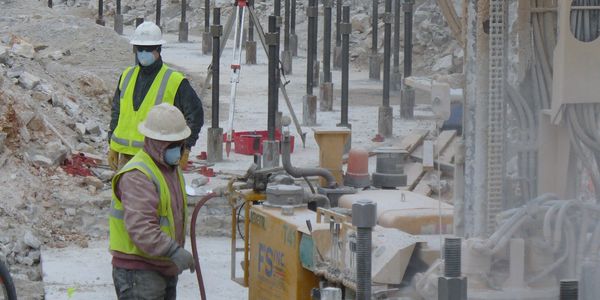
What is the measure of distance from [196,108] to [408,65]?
10605 mm

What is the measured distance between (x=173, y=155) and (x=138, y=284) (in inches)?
25.1

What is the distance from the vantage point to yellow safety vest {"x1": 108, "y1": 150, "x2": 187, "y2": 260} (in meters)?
6.22

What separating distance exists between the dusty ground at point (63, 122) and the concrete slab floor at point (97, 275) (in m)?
0.13

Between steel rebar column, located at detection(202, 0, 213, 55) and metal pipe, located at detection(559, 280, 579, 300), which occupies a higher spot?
steel rebar column, located at detection(202, 0, 213, 55)

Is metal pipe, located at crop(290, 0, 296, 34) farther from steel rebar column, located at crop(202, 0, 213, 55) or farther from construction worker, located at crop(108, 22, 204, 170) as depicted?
construction worker, located at crop(108, 22, 204, 170)

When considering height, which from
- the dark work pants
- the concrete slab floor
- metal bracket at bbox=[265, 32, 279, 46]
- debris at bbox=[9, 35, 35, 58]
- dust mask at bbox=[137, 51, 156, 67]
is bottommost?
the concrete slab floor

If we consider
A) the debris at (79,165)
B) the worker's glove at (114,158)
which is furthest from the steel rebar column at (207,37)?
the worker's glove at (114,158)

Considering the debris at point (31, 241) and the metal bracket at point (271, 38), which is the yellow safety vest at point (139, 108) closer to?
the debris at point (31, 241)

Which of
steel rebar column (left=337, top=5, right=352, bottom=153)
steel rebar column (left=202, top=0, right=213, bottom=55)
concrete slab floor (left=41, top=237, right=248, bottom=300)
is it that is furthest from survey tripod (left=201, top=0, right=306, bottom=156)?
steel rebar column (left=202, top=0, right=213, bottom=55)

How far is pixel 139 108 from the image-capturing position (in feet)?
27.9

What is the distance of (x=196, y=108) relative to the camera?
8.59 m

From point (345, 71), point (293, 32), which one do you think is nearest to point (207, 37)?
point (293, 32)

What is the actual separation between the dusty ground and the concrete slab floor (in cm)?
13

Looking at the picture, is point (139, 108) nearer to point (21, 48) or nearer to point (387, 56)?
point (21, 48)
